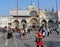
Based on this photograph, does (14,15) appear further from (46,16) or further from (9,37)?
(9,37)

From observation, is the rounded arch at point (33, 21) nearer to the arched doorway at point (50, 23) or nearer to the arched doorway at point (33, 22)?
the arched doorway at point (33, 22)

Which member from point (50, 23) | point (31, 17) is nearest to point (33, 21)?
point (31, 17)

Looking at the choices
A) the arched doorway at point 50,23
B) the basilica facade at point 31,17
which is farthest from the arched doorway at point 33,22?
the arched doorway at point 50,23

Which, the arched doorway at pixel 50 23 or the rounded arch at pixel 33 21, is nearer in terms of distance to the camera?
the arched doorway at pixel 50 23

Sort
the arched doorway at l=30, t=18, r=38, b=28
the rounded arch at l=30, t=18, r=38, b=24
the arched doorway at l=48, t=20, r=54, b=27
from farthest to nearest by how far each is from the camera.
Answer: the rounded arch at l=30, t=18, r=38, b=24 → the arched doorway at l=30, t=18, r=38, b=28 → the arched doorway at l=48, t=20, r=54, b=27

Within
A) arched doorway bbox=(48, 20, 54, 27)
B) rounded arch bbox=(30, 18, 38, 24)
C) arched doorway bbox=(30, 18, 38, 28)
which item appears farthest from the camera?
rounded arch bbox=(30, 18, 38, 24)

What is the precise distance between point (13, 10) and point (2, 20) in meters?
16.4

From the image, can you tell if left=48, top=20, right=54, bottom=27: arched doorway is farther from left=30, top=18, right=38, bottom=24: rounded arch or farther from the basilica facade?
left=30, top=18, right=38, bottom=24: rounded arch

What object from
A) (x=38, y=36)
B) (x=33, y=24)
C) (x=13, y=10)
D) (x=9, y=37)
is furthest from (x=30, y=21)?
(x=38, y=36)

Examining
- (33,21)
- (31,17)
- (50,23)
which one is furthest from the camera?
(31,17)

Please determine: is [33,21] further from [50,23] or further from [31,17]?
[50,23]

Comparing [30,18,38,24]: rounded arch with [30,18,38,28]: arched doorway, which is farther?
[30,18,38,24]: rounded arch

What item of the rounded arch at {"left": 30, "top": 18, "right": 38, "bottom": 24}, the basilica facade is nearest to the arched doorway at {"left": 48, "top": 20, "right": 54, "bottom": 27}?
the basilica facade

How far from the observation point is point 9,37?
36750 mm
